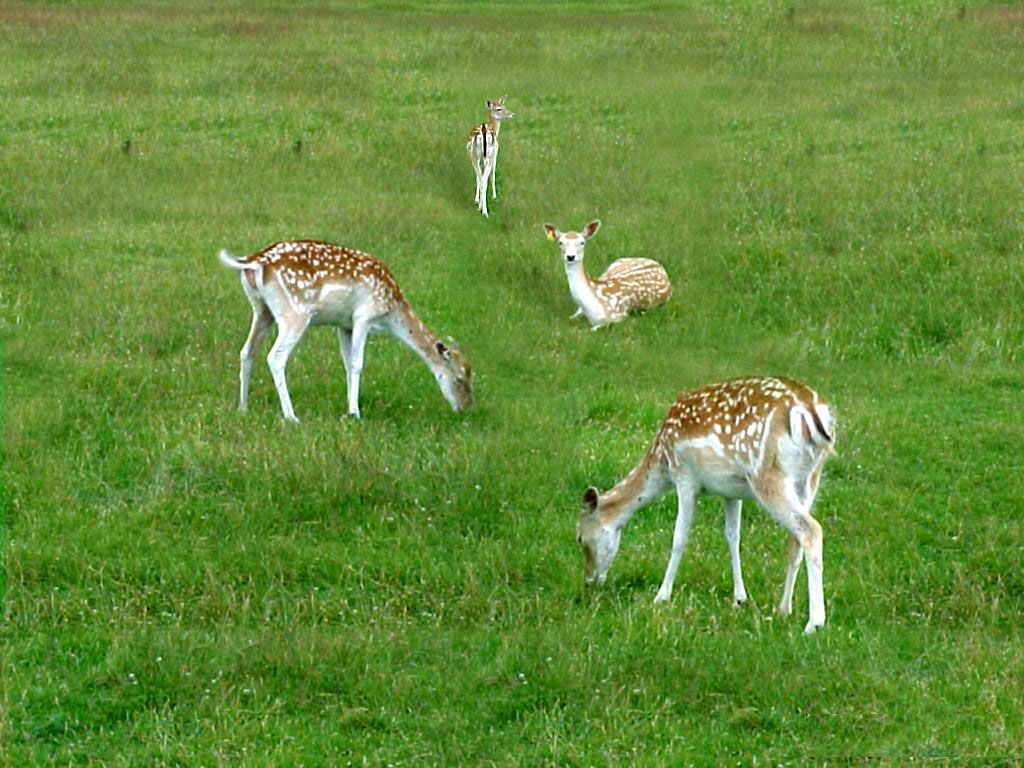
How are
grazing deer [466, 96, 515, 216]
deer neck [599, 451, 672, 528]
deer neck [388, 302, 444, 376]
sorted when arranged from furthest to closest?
grazing deer [466, 96, 515, 216], deer neck [388, 302, 444, 376], deer neck [599, 451, 672, 528]

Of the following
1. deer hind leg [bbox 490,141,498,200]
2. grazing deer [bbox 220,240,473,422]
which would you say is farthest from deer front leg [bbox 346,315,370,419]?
deer hind leg [bbox 490,141,498,200]

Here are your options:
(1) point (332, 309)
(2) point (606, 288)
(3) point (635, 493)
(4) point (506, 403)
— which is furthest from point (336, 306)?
(3) point (635, 493)

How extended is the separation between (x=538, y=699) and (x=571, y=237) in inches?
385

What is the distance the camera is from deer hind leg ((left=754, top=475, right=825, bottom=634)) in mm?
9562

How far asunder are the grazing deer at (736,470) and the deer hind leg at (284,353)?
363 cm

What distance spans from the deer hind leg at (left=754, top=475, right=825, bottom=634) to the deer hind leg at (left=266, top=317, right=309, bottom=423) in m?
4.81

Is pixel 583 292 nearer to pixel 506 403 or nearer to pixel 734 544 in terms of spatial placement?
pixel 506 403

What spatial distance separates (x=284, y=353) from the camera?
13844 mm

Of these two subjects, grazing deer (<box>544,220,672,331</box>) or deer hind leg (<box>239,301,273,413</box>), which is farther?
grazing deer (<box>544,220,672,331</box>)

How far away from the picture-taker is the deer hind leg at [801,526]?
31.4 feet

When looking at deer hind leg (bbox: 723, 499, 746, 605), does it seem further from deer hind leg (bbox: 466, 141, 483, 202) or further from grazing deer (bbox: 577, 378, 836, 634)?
deer hind leg (bbox: 466, 141, 483, 202)

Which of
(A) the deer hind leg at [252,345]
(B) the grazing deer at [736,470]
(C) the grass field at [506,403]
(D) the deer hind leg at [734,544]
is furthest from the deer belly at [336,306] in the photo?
(D) the deer hind leg at [734,544]

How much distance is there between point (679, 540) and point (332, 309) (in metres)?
5.12

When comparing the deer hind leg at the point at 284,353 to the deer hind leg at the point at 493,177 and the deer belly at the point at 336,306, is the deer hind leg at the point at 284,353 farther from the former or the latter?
the deer hind leg at the point at 493,177
